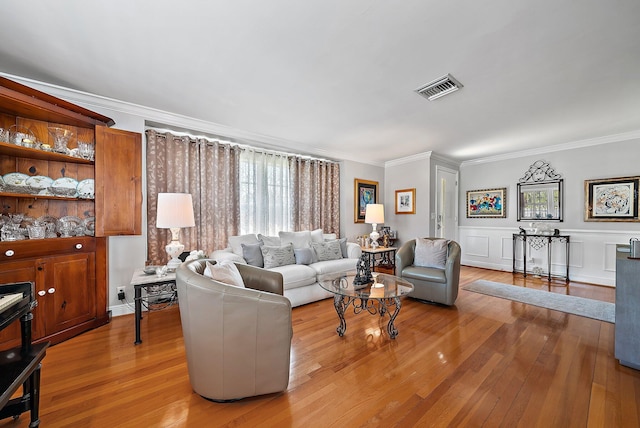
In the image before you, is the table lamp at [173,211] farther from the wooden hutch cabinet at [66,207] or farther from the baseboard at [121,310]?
the baseboard at [121,310]

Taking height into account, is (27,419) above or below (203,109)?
below

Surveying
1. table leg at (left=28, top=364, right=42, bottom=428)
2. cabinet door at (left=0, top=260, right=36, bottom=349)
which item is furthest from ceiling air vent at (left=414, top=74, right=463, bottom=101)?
cabinet door at (left=0, top=260, right=36, bottom=349)

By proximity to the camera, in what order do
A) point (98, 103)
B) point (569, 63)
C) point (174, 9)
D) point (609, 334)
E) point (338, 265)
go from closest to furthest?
point (174, 9)
point (569, 63)
point (609, 334)
point (98, 103)
point (338, 265)

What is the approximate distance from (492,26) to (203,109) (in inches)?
114

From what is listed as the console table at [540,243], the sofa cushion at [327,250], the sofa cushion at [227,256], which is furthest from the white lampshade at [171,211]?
the console table at [540,243]

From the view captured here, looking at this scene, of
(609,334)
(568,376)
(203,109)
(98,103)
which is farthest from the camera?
(203,109)

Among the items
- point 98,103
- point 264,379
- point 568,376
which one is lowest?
point 568,376

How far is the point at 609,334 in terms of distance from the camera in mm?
2479

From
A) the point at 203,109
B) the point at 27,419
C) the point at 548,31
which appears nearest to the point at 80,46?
the point at 203,109

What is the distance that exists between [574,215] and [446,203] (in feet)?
6.75

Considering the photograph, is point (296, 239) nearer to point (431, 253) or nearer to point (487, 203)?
point (431, 253)

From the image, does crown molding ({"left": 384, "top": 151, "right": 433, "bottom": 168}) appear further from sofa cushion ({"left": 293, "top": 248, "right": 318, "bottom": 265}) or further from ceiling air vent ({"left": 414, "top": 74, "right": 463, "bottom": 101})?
sofa cushion ({"left": 293, "top": 248, "right": 318, "bottom": 265})

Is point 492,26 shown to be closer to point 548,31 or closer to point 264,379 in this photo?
point 548,31

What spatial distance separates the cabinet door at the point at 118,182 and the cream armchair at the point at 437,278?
3.30 metres
